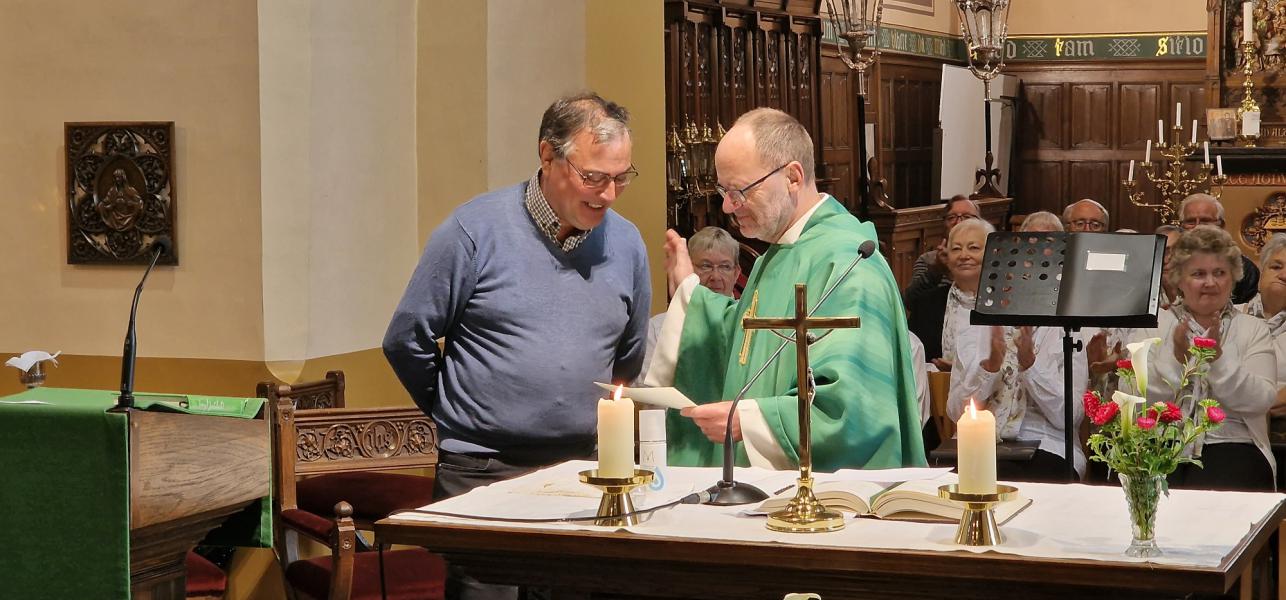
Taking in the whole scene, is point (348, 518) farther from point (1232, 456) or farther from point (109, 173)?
point (1232, 456)

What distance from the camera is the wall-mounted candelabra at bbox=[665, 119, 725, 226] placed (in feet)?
29.2

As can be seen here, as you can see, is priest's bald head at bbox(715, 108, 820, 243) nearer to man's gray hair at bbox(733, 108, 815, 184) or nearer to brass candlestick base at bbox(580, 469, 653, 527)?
man's gray hair at bbox(733, 108, 815, 184)

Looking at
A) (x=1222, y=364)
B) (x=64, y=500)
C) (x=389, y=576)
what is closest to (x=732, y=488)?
(x=64, y=500)

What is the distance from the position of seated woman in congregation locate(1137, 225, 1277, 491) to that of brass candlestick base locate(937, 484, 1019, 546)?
10.1 ft

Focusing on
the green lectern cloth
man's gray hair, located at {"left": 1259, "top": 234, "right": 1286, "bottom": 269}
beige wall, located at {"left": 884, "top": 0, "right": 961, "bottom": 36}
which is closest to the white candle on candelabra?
beige wall, located at {"left": 884, "top": 0, "right": 961, "bottom": 36}

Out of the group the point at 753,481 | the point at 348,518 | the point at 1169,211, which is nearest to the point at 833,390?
the point at 753,481

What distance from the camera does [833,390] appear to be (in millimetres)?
3141

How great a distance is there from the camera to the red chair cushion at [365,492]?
196 inches

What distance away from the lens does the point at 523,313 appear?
11.8 ft

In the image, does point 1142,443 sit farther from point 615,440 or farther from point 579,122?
point 579,122

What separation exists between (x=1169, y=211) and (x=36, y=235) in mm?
8268

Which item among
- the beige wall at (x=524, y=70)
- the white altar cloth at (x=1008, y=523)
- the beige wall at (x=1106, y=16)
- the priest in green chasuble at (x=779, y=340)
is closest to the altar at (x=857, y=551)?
the white altar cloth at (x=1008, y=523)

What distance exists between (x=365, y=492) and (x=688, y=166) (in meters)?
4.36

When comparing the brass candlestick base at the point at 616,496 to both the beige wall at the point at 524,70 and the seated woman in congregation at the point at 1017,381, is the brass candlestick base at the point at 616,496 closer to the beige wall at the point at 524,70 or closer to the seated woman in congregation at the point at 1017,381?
→ the seated woman in congregation at the point at 1017,381
